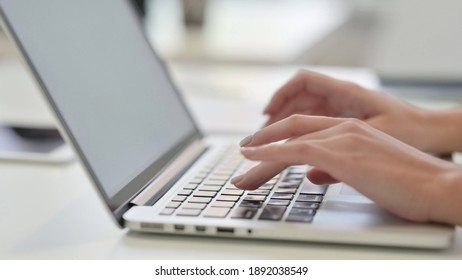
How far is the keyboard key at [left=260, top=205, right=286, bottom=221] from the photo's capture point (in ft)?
2.17

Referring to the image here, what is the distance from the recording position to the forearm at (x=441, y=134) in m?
0.91

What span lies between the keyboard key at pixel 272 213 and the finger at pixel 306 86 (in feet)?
1.01

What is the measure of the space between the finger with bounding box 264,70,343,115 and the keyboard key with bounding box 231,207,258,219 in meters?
0.32

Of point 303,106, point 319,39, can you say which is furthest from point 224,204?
point 319,39

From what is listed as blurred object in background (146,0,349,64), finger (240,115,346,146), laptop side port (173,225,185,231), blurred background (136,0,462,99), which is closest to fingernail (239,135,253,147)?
finger (240,115,346,146)

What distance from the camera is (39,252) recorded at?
2.15ft

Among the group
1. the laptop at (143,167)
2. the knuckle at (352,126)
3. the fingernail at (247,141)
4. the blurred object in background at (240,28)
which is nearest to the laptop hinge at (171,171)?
the laptop at (143,167)

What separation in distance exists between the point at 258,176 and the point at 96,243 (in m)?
0.17

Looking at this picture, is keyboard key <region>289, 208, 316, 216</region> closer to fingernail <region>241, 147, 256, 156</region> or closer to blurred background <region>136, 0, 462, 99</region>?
fingernail <region>241, 147, 256, 156</region>

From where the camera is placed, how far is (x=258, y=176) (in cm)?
71

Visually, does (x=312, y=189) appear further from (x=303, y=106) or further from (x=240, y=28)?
(x=240, y=28)

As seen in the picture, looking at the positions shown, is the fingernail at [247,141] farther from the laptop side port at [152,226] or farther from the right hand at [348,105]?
the right hand at [348,105]
